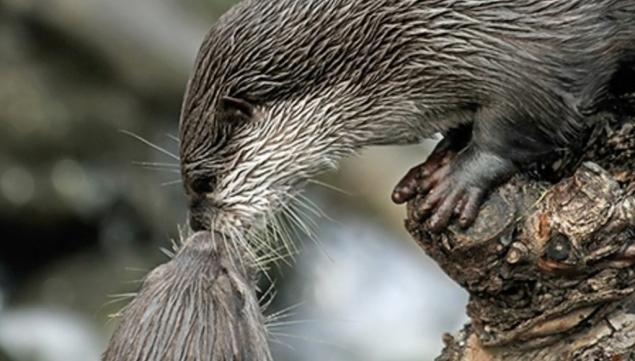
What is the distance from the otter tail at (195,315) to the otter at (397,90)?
117 mm

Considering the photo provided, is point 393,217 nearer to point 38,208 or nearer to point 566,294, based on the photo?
point 38,208

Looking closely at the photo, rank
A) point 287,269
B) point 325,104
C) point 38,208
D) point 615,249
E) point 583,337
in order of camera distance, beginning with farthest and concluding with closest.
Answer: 1. point 38,208
2. point 287,269
3. point 325,104
4. point 583,337
5. point 615,249

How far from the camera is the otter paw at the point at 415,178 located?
2.51 metres

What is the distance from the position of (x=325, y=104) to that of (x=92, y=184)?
14.9ft

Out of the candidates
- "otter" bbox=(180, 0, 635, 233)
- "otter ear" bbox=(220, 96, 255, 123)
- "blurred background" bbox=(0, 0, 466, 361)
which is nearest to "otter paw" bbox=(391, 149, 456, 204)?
"otter" bbox=(180, 0, 635, 233)

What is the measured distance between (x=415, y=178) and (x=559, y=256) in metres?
0.40

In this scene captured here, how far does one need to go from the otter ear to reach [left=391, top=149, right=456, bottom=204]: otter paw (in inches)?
13.5

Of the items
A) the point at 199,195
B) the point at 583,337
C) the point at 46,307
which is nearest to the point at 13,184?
the point at 46,307

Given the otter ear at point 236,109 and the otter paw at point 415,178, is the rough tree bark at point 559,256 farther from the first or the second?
the otter ear at point 236,109

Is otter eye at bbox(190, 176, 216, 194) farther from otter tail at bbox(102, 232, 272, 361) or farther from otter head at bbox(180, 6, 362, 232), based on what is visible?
otter tail at bbox(102, 232, 272, 361)

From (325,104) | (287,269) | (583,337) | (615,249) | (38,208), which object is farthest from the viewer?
(38,208)

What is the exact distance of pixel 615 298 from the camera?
2258mm

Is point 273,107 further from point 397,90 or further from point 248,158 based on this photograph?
point 397,90

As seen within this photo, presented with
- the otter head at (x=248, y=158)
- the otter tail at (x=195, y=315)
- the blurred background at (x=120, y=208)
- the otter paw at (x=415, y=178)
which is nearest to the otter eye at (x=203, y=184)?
the otter head at (x=248, y=158)
